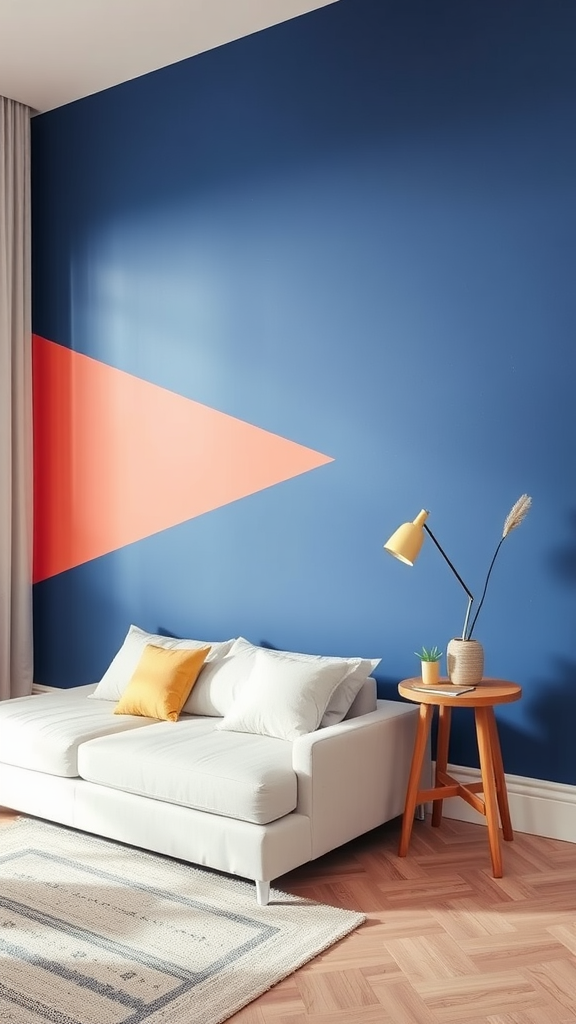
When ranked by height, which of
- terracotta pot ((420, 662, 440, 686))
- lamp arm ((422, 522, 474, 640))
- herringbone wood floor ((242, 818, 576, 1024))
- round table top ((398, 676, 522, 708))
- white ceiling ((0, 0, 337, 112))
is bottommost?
herringbone wood floor ((242, 818, 576, 1024))

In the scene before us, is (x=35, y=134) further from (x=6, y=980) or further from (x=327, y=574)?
(x=6, y=980)

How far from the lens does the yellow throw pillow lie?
155 inches

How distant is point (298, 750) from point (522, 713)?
0.99 metres

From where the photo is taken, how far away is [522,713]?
145 inches

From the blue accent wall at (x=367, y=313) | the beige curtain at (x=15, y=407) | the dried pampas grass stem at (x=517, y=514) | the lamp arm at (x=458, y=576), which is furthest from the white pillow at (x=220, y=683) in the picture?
the beige curtain at (x=15, y=407)

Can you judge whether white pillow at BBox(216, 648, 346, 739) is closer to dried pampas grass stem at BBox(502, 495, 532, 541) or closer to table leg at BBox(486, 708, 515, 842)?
table leg at BBox(486, 708, 515, 842)

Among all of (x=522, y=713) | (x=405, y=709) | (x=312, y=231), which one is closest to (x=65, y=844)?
(x=405, y=709)

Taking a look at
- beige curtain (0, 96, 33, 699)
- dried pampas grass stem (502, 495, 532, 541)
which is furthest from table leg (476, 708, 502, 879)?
beige curtain (0, 96, 33, 699)

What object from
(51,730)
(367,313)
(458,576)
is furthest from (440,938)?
(367,313)

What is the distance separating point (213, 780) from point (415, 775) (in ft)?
2.44

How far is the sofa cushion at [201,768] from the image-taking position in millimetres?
3064

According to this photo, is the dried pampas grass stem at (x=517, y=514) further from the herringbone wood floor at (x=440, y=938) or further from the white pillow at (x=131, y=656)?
the white pillow at (x=131, y=656)

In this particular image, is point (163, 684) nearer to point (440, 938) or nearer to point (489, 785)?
point (489, 785)

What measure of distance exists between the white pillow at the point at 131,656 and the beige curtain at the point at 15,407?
1002 mm
